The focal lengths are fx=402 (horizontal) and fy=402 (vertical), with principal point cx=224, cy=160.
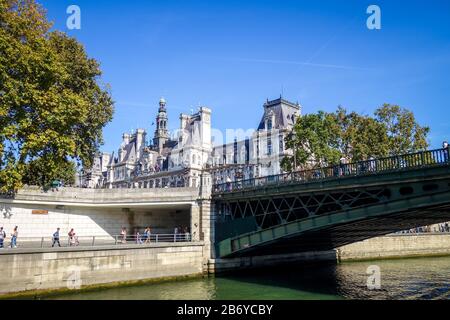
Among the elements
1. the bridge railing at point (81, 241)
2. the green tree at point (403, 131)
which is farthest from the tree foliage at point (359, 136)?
the bridge railing at point (81, 241)

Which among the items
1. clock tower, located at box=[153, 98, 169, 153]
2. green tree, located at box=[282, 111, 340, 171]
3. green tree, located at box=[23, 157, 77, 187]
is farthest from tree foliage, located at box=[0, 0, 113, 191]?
clock tower, located at box=[153, 98, 169, 153]

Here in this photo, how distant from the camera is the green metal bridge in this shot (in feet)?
73.8

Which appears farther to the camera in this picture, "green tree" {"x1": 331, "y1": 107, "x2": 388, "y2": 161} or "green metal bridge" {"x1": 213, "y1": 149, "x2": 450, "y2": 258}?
"green tree" {"x1": 331, "y1": 107, "x2": 388, "y2": 161}

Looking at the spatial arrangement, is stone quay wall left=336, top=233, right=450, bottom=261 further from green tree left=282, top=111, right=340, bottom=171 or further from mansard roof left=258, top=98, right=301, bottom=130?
mansard roof left=258, top=98, right=301, bottom=130

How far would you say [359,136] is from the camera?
4906cm

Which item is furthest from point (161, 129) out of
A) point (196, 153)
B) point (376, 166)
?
point (376, 166)

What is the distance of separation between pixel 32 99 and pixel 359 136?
36215mm

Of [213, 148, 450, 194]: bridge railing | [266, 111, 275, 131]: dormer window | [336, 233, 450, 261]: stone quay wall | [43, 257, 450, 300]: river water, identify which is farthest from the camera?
[266, 111, 275, 131]: dormer window

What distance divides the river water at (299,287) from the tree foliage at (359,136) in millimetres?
15037

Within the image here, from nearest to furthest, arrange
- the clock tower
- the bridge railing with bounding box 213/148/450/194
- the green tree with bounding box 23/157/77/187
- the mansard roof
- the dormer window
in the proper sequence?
the bridge railing with bounding box 213/148/450/194 → the green tree with bounding box 23/157/77/187 → the mansard roof → the dormer window → the clock tower

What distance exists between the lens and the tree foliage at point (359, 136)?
159ft

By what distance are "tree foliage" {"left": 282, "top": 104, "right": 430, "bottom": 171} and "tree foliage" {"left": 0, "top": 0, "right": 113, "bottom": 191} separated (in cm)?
2740
